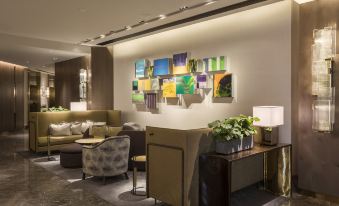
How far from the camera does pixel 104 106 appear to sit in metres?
9.17

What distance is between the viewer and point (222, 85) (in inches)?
225

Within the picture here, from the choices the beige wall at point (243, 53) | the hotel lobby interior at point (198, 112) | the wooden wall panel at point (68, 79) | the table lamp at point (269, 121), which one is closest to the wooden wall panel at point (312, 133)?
the hotel lobby interior at point (198, 112)

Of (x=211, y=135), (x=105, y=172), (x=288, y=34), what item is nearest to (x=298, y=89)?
(x=288, y=34)

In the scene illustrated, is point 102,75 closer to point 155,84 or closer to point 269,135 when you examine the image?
point 155,84

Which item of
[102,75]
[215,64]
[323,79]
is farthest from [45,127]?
A: [323,79]

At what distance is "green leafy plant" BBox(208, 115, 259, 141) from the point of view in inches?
145

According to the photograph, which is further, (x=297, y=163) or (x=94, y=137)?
(x=94, y=137)

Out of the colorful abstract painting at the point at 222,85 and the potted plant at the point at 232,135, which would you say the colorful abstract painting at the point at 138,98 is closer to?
the colorful abstract painting at the point at 222,85

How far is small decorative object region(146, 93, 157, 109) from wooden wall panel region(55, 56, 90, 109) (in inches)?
134

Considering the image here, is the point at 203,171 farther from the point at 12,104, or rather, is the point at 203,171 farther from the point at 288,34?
the point at 12,104

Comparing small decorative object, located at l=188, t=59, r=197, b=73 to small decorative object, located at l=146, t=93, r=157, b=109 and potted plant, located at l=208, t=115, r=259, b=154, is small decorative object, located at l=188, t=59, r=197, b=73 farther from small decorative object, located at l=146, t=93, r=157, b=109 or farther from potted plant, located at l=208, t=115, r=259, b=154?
potted plant, located at l=208, t=115, r=259, b=154

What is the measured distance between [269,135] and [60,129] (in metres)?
5.58

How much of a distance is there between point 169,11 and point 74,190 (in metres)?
3.64

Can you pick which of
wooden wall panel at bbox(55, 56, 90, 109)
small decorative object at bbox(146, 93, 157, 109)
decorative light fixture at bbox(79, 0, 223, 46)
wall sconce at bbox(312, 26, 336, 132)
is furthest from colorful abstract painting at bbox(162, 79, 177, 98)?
wooden wall panel at bbox(55, 56, 90, 109)
